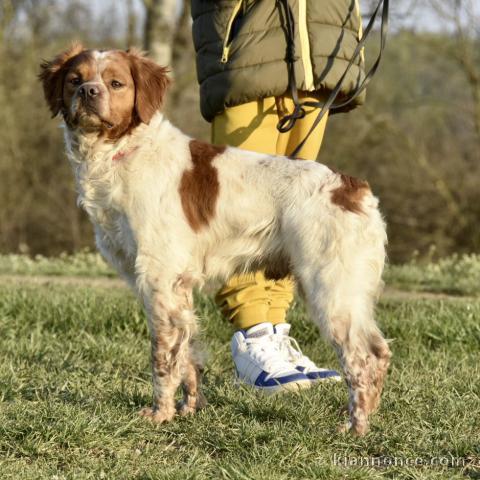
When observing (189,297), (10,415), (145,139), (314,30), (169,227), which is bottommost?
(10,415)

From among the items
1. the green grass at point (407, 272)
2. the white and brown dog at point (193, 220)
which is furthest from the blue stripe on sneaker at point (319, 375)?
the green grass at point (407, 272)

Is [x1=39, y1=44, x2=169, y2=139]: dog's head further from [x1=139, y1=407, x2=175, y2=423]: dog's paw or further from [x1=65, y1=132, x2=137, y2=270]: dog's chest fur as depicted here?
[x1=139, y1=407, x2=175, y2=423]: dog's paw

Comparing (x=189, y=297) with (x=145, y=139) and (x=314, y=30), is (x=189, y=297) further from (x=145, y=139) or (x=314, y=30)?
(x=314, y=30)

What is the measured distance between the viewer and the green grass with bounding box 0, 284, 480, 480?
9.07 ft

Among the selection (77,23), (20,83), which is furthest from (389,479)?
(77,23)

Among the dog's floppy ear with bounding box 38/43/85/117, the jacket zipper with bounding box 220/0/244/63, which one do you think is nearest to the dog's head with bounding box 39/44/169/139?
the dog's floppy ear with bounding box 38/43/85/117

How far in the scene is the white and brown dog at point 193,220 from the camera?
3330mm

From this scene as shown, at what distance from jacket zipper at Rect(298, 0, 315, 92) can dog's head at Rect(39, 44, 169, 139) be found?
726mm

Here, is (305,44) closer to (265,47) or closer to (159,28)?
(265,47)

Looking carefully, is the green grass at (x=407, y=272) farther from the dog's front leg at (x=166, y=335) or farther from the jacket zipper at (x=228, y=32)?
the dog's front leg at (x=166, y=335)

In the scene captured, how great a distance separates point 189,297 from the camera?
3459 millimetres

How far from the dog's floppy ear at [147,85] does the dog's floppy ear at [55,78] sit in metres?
0.28

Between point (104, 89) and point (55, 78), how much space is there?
30 cm

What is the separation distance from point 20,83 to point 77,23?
1715 mm
